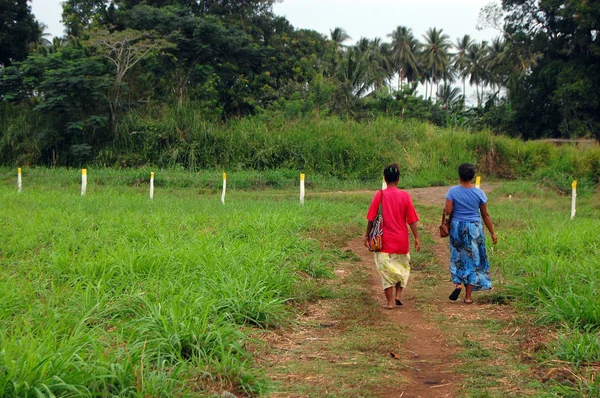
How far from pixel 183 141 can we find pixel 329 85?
980cm

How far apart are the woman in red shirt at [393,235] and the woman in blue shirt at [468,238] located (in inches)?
20.8

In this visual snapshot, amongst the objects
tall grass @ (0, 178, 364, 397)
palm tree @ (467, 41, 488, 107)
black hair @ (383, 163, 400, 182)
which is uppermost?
palm tree @ (467, 41, 488, 107)

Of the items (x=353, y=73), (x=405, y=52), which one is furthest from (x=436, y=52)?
(x=353, y=73)

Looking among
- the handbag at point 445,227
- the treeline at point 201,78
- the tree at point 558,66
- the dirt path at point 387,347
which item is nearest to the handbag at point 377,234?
the dirt path at point 387,347

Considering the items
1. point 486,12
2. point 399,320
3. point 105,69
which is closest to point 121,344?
point 399,320

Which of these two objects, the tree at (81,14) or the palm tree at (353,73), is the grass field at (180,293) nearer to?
the tree at (81,14)

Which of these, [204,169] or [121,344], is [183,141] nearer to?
[204,169]

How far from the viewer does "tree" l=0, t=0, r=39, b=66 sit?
32094 mm

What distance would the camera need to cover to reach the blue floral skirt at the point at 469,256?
6711mm

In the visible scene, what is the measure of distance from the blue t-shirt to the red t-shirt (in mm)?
530

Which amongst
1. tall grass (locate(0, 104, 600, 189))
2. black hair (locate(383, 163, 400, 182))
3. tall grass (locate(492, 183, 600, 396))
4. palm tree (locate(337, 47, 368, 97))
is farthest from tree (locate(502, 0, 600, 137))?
black hair (locate(383, 163, 400, 182))

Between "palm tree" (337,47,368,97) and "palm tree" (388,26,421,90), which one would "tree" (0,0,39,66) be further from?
"palm tree" (388,26,421,90)

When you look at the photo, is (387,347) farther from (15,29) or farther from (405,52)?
(405,52)

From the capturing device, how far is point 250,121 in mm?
27672
